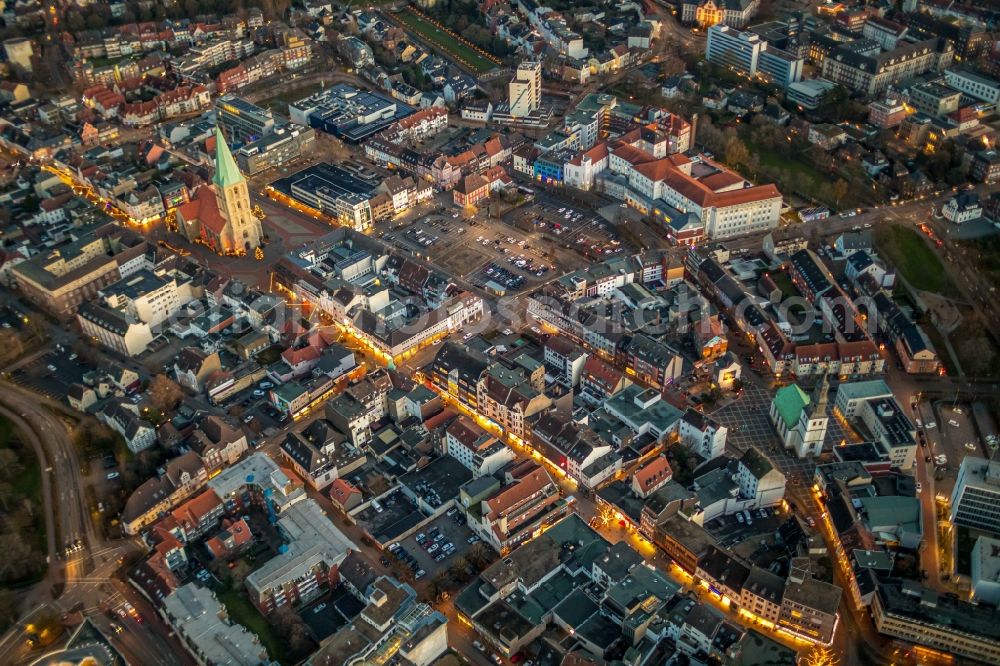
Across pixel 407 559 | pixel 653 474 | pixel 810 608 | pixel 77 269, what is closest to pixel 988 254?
pixel 653 474

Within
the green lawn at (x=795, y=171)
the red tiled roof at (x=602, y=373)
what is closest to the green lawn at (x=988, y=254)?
the green lawn at (x=795, y=171)

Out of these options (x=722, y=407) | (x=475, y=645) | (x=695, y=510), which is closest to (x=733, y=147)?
(x=722, y=407)

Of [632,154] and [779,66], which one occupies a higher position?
[779,66]

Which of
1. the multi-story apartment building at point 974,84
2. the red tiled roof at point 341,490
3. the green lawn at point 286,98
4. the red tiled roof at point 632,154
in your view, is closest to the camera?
the red tiled roof at point 341,490

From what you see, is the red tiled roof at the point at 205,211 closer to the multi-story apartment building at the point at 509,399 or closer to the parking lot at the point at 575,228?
the parking lot at the point at 575,228

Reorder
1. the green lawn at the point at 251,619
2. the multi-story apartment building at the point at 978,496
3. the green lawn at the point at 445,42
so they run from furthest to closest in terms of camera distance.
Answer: the green lawn at the point at 445,42, the multi-story apartment building at the point at 978,496, the green lawn at the point at 251,619

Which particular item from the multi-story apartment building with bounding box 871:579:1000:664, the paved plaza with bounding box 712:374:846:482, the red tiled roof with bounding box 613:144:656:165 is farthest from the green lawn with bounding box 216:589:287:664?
the red tiled roof with bounding box 613:144:656:165

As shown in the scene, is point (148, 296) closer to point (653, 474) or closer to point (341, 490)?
point (341, 490)
